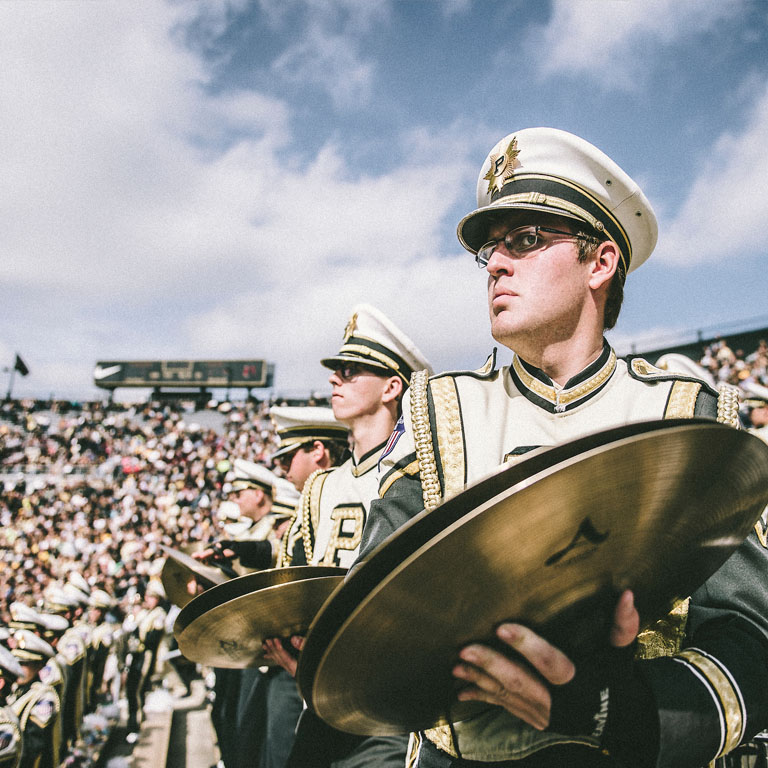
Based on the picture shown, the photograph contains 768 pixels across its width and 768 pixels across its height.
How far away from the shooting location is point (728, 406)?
5.41 feet

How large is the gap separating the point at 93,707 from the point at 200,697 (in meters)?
2.97

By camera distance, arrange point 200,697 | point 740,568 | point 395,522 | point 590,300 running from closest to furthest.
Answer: point 740,568 < point 395,522 < point 590,300 < point 200,697

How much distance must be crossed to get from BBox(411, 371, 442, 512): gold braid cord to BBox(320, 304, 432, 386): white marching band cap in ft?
7.30

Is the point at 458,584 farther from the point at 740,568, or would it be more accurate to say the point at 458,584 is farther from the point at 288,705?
the point at 288,705

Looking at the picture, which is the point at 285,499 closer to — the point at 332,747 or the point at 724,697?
the point at 332,747

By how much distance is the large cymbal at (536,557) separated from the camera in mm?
840

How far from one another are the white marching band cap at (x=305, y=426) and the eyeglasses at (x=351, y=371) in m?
1.81

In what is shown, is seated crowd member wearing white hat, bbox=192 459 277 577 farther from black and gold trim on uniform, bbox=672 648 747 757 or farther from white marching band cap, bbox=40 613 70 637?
black and gold trim on uniform, bbox=672 648 747 757

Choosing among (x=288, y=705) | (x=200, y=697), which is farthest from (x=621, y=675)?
(x=200, y=697)

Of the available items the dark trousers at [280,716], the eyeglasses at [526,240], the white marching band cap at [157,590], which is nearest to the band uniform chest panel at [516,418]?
the eyeglasses at [526,240]

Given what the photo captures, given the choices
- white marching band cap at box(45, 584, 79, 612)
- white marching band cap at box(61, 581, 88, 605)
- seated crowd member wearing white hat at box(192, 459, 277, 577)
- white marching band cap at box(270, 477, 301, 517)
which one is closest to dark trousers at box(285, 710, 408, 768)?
white marching band cap at box(270, 477, 301, 517)

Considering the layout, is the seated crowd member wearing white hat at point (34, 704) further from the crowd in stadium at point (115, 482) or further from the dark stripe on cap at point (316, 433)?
the dark stripe on cap at point (316, 433)

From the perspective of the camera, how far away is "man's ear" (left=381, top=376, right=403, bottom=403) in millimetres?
4137

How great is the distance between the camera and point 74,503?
26.7 m
